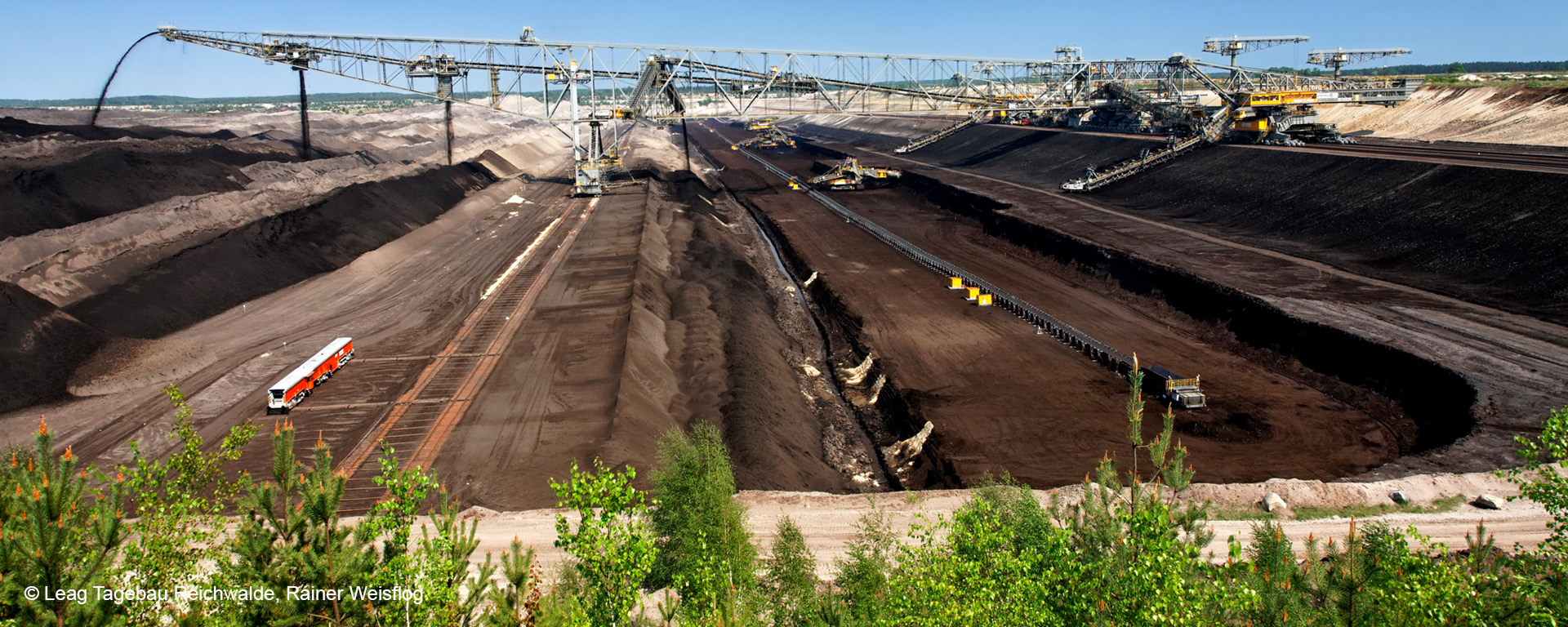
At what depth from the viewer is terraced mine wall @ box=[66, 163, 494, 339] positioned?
33.5m

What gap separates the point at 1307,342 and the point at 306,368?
35.7 metres

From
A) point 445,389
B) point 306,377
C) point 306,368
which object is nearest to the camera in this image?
point 306,377

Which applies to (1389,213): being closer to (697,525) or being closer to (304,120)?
(697,525)

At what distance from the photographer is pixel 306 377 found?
27.3 metres

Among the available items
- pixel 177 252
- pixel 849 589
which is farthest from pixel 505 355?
pixel 849 589

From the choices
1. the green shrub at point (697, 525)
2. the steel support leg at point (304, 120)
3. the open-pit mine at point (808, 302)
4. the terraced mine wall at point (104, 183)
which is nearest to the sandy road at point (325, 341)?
the open-pit mine at point (808, 302)

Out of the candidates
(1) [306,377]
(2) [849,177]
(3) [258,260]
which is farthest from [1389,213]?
(3) [258,260]

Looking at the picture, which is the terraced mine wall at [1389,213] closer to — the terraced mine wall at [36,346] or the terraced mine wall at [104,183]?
the terraced mine wall at [36,346]

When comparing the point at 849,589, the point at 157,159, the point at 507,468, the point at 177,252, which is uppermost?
the point at 157,159

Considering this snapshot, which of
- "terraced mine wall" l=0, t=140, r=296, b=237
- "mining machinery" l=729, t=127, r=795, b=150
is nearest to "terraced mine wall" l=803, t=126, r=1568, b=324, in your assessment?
"terraced mine wall" l=0, t=140, r=296, b=237

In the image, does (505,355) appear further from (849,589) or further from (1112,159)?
(1112,159)

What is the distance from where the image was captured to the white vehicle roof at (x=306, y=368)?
2622 centimetres

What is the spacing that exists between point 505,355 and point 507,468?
1010 centimetres

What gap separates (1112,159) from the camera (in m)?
75.3
